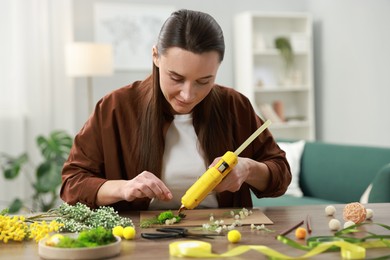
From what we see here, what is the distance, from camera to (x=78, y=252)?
1.27 metres

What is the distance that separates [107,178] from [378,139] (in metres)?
4.66

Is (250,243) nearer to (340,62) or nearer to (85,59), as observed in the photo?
(85,59)

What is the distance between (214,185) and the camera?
1.64m

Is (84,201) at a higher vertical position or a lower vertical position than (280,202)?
higher

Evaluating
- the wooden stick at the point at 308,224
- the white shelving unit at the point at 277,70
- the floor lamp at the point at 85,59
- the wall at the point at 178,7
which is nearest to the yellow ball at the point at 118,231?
the wooden stick at the point at 308,224

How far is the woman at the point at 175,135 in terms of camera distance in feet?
5.79

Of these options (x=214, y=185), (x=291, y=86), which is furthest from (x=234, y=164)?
(x=291, y=86)

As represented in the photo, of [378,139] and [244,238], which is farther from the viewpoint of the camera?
[378,139]

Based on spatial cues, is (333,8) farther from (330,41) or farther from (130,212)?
(130,212)

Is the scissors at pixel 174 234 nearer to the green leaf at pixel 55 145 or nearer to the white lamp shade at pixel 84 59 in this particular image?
the green leaf at pixel 55 145

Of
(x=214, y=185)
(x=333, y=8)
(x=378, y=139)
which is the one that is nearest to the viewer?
(x=214, y=185)

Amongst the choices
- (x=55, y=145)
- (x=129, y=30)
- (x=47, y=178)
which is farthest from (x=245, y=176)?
(x=129, y=30)

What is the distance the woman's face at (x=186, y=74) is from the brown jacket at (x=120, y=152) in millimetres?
227

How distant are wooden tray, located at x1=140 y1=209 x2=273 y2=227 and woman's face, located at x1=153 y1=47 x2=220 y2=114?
29cm
